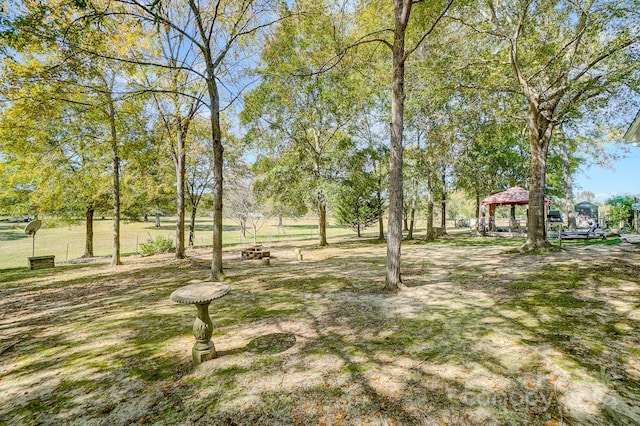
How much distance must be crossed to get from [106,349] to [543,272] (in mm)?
9319

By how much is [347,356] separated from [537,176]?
995 cm

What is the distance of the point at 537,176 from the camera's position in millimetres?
9656

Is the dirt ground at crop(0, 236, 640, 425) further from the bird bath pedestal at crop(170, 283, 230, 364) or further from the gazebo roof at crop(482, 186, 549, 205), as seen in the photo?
the gazebo roof at crop(482, 186, 549, 205)

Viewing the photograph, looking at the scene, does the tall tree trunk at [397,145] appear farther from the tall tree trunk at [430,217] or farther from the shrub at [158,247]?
the shrub at [158,247]

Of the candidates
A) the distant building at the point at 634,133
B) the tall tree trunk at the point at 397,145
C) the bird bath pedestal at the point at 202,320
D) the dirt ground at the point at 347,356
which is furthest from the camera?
the distant building at the point at 634,133

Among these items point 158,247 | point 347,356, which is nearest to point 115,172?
point 158,247

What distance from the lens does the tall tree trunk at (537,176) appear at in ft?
31.6

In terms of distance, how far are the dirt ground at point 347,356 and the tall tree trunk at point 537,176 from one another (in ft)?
9.76

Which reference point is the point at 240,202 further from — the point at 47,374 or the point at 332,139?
the point at 47,374

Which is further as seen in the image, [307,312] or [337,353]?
[307,312]

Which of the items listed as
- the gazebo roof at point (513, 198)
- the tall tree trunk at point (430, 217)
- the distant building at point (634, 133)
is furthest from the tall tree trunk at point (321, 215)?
the distant building at point (634, 133)

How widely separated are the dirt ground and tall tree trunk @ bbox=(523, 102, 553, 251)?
2.97m

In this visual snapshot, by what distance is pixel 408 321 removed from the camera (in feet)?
15.1

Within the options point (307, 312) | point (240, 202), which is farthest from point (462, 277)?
point (240, 202)
